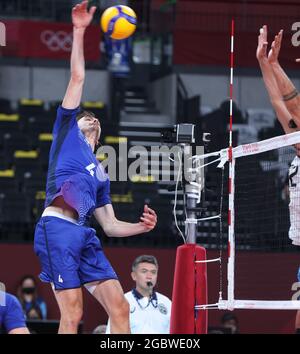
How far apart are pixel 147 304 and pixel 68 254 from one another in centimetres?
314

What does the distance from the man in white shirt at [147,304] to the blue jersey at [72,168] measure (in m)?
2.75

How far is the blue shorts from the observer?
842cm

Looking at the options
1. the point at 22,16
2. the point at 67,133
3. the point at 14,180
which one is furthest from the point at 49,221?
the point at 22,16

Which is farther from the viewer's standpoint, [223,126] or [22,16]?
[22,16]

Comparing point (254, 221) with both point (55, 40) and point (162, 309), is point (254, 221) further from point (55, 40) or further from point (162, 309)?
point (55, 40)

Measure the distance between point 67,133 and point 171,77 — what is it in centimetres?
1390

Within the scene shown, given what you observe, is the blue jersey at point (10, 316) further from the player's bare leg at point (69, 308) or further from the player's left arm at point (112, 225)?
the player's left arm at point (112, 225)

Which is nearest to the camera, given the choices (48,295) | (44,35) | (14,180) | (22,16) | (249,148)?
(249,148)

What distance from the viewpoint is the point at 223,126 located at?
2028 cm

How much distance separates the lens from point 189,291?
909 cm

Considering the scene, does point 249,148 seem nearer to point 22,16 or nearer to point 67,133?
point 67,133

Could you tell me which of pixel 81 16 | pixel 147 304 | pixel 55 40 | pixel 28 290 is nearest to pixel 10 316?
pixel 81 16

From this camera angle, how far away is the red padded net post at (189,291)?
905 centimetres

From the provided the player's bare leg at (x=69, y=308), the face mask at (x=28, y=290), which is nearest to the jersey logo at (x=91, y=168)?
the player's bare leg at (x=69, y=308)
